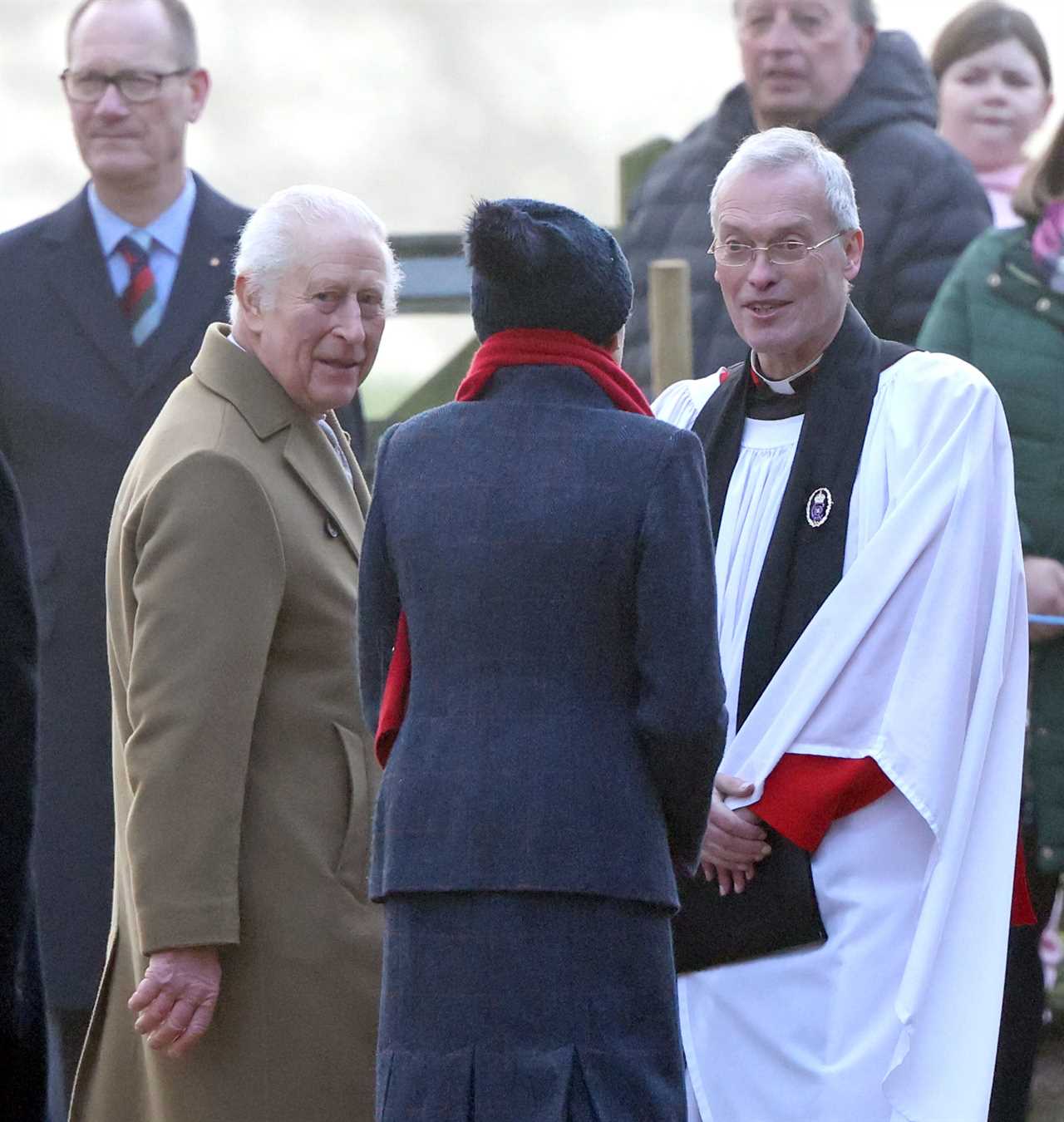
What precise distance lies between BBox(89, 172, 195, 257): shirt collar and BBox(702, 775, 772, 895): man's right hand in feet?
6.96

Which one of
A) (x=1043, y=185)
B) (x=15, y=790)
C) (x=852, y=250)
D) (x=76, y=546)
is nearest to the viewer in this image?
(x=15, y=790)

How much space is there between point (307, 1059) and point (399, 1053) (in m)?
0.51

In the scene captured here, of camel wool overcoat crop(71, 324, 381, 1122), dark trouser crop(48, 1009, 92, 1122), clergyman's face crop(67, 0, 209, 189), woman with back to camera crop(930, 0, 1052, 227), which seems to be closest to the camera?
camel wool overcoat crop(71, 324, 381, 1122)

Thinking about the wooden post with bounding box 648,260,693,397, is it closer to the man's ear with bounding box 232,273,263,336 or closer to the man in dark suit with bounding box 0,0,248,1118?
the man in dark suit with bounding box 0,0,248,1118

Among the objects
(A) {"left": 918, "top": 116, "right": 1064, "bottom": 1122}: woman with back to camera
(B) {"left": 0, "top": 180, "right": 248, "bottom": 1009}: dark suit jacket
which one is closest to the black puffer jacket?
(A) {"left": 918, "top": 116, "right": 1064, "bottom": 1122}: woman with back to camera

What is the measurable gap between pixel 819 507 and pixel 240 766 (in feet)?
3.70

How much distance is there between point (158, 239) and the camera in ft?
18.1

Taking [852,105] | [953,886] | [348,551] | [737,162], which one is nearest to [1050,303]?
[852,105]

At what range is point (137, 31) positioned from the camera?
18.1 ft

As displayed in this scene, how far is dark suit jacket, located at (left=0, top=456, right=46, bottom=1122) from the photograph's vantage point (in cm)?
296

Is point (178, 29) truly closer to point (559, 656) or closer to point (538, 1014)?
point (559, 656)

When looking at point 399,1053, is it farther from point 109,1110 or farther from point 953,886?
point 953,886

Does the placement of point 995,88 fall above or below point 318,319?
below

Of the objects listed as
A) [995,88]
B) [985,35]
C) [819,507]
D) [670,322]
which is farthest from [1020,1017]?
[985,35]
